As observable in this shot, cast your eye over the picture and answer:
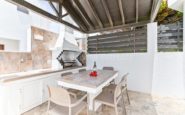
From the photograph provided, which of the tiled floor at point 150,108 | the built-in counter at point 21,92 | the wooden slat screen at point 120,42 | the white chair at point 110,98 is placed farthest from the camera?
the wooden slat screen at point 120,42

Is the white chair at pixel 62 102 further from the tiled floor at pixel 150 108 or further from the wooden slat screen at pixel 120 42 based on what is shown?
the wooden slat screen at pixel 120 42

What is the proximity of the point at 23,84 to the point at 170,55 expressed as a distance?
147 inches

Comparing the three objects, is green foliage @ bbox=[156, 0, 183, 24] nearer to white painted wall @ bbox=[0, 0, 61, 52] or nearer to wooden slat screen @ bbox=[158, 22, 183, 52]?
wooden slat screen @ bbox=[158, 22, 183, 52]

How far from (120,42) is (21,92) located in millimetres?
3284

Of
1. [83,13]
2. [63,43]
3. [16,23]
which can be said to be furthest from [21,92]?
[83,13]

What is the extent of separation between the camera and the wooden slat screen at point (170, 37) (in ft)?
9.96

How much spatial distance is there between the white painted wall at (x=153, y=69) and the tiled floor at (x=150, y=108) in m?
0.36

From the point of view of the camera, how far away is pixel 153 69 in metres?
3.34

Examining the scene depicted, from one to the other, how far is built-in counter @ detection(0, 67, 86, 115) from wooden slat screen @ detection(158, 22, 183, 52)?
331cm

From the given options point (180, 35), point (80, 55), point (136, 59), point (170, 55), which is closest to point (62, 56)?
point (80, 55)

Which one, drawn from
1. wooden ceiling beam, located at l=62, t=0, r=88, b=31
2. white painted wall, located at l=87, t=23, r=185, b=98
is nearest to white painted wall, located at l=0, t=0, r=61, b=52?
wooden ceiling beam, located at l=62, t=0, r=88, b=31

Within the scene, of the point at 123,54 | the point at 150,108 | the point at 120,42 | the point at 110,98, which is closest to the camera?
the point at 110,98

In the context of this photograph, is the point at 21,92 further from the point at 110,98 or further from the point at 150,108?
the point at 150,108

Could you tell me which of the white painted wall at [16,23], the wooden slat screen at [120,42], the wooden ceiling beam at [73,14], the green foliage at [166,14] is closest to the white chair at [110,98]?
the wooden slat screen at [120,42]
